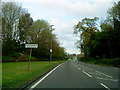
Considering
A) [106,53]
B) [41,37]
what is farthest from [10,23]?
[106,53]

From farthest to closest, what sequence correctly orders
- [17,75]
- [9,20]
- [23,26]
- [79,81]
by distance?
[23,26] → [9,20] → [17,75] → [79,81]

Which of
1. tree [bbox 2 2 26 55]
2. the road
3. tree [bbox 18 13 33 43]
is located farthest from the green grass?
tree [bbox 18 13 33 43]

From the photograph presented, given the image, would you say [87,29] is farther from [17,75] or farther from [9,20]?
[17,75]

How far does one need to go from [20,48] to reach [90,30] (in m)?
30.6

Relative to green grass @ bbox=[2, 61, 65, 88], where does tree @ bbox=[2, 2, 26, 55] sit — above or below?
above

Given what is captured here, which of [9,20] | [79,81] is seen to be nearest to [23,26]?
[9,20]

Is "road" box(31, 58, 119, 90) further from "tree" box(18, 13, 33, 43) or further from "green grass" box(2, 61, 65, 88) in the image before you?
"tree" box(18, 13, 33, 43)

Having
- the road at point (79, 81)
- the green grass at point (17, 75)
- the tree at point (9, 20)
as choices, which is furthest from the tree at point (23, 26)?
the road at point (79, 81)

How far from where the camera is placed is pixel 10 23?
52562 mm

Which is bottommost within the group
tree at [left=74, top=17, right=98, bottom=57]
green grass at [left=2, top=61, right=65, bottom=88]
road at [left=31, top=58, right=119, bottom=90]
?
road at [left=31, top=58, right=119, bottom=90]

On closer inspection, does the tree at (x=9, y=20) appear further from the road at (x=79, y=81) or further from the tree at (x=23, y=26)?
the road at (x=79, y=81)

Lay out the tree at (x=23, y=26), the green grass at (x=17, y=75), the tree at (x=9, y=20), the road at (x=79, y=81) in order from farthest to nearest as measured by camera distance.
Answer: the tree at (x=23, y=26), the tree at (x=9, y=20), the green grass at (x=17, y=75), the road at (x=79, y=81)

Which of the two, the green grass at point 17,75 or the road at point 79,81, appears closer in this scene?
the road at point 79,81

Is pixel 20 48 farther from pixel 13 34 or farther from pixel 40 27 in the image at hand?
pixel 13 34
